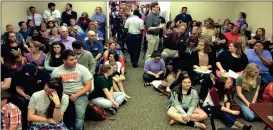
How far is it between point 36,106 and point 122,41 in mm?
4781

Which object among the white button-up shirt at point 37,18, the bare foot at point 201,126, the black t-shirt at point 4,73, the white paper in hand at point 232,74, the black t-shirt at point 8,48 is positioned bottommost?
the bare foot at point 201,126

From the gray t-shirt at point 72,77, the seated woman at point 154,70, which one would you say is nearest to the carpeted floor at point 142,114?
the seated woman at point 154,70

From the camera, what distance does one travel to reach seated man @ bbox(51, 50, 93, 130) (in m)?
3.33

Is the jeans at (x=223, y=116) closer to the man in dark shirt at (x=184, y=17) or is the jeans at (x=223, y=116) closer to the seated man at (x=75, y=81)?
the seated man at (x=75, y=81)

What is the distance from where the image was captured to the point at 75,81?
11.3ft

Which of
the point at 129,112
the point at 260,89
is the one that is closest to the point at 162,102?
the point at 129,112

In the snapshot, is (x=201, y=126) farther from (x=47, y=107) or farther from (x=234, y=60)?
(x=47, y=107)

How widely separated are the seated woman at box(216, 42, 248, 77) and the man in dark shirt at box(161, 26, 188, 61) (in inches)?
35.6

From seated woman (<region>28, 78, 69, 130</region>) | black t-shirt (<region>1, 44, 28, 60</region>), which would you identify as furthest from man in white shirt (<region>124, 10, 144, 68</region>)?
seated woman (<region>28, 78, 69, 130</region>)

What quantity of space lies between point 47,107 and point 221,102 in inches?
91.8

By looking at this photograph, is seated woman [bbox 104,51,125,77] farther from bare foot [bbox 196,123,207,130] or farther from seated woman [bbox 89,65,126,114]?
bare foot [bbox 196,123,207,130]

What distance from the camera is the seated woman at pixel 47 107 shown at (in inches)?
111

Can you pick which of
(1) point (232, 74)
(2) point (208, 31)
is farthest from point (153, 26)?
(1) point (232, 74)

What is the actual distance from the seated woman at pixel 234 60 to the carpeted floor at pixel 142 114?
95 cm
